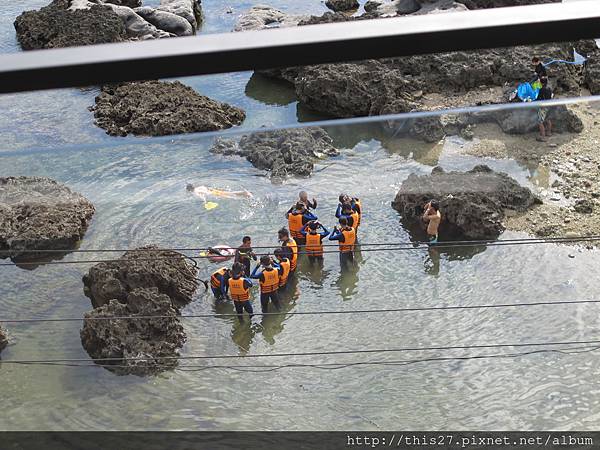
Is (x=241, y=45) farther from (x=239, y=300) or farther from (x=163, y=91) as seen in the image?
(x=163, y=91)

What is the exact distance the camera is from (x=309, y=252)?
198 cm

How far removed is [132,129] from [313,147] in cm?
1065

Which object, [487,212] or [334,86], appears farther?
[334,86]

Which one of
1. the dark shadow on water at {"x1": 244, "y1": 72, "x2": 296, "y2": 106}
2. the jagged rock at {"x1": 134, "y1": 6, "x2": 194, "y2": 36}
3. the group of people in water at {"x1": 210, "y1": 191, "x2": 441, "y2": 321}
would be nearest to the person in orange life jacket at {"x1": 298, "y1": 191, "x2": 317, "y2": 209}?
A: the group of people in water at {"x1": 210, "y1": 191, "x2": 441, "y2": 321}

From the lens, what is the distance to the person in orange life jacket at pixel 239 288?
81.8 inches

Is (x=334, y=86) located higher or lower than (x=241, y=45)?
lower

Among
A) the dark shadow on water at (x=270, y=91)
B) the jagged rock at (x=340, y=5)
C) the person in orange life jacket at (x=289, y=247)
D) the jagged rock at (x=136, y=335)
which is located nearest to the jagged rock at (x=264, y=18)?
the jagged rock at (x=340, y=5)

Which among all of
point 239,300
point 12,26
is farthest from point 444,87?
point 239,300

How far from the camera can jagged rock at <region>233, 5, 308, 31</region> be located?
14844 mm

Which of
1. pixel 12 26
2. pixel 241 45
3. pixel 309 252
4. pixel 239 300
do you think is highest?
pixel 241 45

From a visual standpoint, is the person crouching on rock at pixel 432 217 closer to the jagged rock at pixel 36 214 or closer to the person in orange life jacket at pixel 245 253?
the person in orange life jacket at pixel 245 253

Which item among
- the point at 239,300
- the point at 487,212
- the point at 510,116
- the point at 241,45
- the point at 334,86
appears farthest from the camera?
the point at 334,86

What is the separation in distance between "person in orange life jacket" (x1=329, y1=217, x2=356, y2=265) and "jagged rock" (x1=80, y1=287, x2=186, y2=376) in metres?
0.41

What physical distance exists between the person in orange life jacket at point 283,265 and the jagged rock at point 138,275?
7.5 inches
